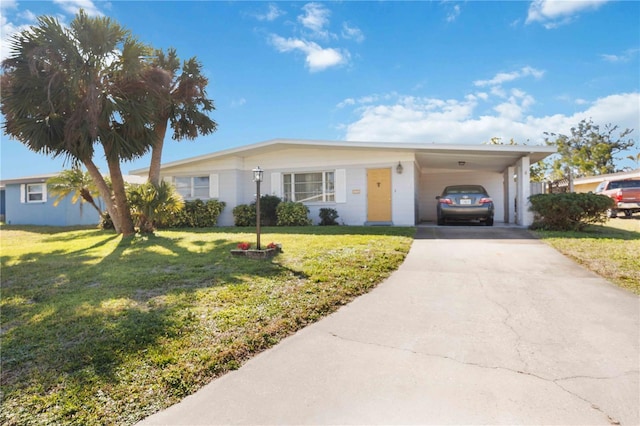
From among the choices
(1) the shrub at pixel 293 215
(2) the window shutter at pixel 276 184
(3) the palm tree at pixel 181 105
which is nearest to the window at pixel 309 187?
(2) the window shutter at pixel 276 184

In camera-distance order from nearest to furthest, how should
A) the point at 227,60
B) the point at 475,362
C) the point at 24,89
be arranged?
the point at 475,362, the point at 24,89, the point at 227,60

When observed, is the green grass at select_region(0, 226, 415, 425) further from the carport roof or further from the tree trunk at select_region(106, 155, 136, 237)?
the carport roof

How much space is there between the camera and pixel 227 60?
11.7 m

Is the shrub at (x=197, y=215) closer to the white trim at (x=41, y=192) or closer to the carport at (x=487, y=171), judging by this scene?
the carport at (x=487, y=171)

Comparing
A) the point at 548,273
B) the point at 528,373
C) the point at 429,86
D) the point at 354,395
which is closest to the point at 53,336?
the point at 354,395

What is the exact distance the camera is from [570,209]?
29.8 feet

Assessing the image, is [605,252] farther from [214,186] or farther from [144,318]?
[214,186]

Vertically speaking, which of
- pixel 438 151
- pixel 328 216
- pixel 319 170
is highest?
pixel 438 151

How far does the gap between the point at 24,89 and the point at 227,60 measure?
18.3 feet

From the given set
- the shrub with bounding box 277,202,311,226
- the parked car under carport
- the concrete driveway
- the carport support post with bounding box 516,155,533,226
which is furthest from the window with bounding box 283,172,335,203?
the concrete driveway

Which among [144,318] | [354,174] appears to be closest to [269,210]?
[354,174]

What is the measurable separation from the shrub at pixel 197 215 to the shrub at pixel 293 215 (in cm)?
313

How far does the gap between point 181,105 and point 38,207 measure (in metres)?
13.0

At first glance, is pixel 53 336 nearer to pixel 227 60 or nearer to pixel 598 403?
pixel 598 403
